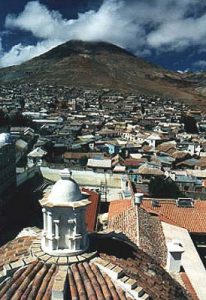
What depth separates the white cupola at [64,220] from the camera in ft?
21.4

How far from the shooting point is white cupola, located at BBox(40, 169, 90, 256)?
653 centimetres

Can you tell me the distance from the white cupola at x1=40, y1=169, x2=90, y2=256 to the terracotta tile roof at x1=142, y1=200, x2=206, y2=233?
11.0 meters

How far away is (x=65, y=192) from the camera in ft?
21.8

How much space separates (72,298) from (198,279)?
6976 millimetres

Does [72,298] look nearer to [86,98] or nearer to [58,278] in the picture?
[58,278]

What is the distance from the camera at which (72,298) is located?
19.7ft

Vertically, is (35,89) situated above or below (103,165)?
above

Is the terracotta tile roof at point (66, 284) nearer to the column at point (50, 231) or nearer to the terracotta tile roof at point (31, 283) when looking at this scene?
the terracotta tile roof at point (31, 283)

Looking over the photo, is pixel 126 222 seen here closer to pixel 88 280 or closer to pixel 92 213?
pixel 92 213

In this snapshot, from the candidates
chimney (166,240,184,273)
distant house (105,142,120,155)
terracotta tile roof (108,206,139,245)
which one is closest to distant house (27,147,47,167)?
distant house (105,142,120,155)

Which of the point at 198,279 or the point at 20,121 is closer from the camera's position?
the point at 198,279

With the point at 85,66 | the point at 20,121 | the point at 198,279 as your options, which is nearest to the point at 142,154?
the point at 20,121

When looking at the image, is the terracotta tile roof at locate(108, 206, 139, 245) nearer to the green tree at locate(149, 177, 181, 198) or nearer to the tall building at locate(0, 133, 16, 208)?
the tall building at locate(0, 133, 16, 208)

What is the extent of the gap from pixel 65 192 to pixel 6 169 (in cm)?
1968
